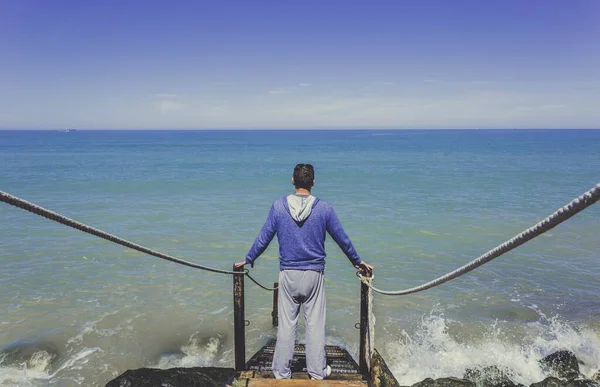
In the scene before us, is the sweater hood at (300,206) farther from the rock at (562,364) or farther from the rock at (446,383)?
the rock at (562,364)

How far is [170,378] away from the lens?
633cm

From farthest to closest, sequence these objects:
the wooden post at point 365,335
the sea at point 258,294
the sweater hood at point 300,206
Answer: the sea at point 258,294 < the wooden post at point 365,335 < the sweater hood at point 300,206

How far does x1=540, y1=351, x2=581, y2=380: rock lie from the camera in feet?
23.9

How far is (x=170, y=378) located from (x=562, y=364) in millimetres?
7369

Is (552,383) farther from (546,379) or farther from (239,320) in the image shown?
(239,320)

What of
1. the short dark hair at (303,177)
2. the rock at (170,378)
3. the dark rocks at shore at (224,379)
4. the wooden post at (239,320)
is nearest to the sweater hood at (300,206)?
the short dark hair at (303,177)

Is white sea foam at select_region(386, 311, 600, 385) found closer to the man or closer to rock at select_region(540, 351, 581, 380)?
rock at select_region(540, 351, 581, 380)

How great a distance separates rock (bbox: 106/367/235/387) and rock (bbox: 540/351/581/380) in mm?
6215

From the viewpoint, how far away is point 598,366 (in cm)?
774

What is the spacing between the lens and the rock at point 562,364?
728 centimetres

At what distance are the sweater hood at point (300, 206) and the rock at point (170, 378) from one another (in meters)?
3.77

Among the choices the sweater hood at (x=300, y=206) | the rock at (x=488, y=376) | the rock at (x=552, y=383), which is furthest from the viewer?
the rock at (x=488, y=376)

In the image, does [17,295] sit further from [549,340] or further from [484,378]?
[549,340]

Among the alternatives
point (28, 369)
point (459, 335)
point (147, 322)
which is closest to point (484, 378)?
point (459, 335)
